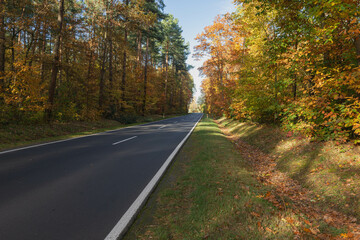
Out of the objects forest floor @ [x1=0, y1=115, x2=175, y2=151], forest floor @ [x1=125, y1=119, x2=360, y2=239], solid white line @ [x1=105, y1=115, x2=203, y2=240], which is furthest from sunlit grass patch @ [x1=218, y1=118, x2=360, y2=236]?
forest floor @ [x1=0, y1=115, x2=175, y2=151]

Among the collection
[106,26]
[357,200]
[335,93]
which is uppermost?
[106,26]

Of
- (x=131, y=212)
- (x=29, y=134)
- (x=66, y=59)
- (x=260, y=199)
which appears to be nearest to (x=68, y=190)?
(x=131, y=212)

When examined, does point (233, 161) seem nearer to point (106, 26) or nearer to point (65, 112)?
point (65, 112)

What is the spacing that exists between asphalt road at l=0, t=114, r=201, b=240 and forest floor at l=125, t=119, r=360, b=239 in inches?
22.5

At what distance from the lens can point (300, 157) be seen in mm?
6527

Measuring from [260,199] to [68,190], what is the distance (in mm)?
3880

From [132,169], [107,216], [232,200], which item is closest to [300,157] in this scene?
[232,200]

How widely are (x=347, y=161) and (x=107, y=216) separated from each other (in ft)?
20.2

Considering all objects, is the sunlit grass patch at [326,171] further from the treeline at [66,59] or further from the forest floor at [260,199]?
the treeline at [66,59]

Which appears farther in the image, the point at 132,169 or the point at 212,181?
the point at 132,169

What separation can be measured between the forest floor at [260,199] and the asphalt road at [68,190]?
0.57m

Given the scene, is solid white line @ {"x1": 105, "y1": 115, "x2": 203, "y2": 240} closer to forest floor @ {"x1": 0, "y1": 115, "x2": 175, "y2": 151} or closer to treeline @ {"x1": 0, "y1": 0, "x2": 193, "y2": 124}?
forest floor @ {"x1": 0, "y1": 115, "x2": 175, "y2": 151}

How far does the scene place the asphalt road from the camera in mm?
2627

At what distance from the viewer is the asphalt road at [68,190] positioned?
2.63 m
